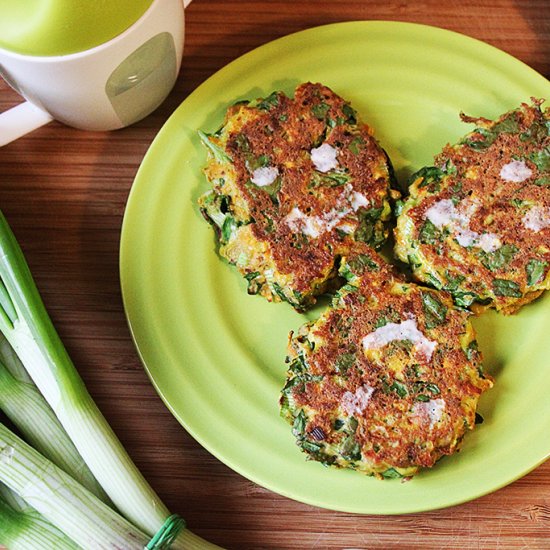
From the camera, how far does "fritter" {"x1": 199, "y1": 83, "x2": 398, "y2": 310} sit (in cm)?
196

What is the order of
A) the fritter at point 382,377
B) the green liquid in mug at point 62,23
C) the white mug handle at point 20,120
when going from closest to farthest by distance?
the green liquid in mug at point 62,23 < the fritter at point 382,377 < the white mug handle at point 20,120

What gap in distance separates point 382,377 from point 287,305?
301 mm

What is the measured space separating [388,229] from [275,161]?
0.32m

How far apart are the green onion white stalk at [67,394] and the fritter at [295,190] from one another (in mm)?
447

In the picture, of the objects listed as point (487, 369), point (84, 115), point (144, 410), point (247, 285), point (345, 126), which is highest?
point (84, 115)

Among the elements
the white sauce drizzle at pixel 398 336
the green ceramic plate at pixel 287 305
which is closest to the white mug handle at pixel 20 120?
the green ceramic plate at pixel 287 305

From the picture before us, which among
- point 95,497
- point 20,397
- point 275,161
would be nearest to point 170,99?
point 275,161

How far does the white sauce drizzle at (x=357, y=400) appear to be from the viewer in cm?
185

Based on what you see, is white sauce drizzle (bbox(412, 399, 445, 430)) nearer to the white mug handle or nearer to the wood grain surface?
the wood grain surface

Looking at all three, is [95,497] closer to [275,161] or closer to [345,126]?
[275,161]

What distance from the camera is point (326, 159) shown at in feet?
6.61

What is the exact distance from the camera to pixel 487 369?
1.98m

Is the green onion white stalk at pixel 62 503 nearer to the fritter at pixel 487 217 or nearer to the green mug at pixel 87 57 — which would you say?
the green mug at pixel 87 57

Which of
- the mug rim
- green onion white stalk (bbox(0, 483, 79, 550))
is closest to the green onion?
the mug rim
